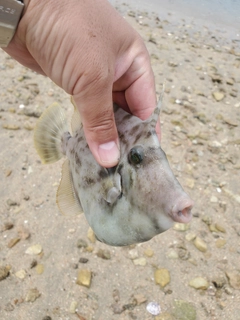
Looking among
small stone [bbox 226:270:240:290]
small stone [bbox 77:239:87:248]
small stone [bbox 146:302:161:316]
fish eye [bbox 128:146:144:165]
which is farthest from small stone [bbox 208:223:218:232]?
fish eye [bbox 128:146:144:165]

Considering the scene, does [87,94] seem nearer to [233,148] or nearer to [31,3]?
[31,3]

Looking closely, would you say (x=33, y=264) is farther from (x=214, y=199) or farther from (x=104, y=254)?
(x=214, y=199)

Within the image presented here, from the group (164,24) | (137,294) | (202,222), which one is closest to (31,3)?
(137,294)

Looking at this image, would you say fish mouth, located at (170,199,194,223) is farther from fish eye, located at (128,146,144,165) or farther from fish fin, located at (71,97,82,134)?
fish fin, located at (71,97,82,134)

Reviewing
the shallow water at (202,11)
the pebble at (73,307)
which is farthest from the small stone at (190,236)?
the shallow water at (202,11)

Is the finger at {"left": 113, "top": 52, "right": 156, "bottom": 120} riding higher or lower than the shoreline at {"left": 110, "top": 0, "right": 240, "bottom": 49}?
higher

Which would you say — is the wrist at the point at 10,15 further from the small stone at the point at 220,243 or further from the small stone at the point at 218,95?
the small stone at the point at 218,95
